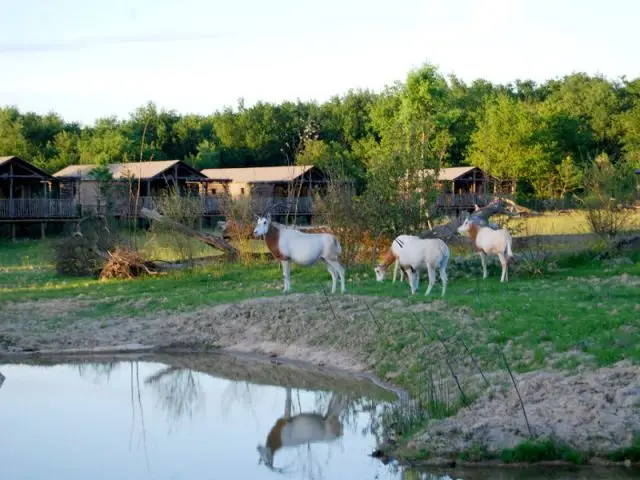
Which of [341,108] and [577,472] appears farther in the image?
[341,108]

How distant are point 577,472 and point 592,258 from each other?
1462 centimetres

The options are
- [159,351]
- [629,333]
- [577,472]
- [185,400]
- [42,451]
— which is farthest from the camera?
[159,351]

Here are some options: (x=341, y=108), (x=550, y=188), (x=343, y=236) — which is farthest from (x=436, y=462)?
(x=341, y=108)

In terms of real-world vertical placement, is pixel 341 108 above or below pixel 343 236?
above

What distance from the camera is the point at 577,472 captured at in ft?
30.6

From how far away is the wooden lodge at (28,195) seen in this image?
146 feet

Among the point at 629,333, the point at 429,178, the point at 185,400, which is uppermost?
the point at 429,178

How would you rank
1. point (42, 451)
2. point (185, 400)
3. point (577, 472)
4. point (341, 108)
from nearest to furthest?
point (577, 472)
point (42, 451)
point (185, 400)
point (341, 108)

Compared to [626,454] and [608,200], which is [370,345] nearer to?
[626,454]

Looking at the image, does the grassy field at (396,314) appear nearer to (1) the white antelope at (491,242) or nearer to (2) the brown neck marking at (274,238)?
(1) the white antelope at (491,242)

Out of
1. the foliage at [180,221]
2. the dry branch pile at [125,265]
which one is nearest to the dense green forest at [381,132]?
the foliage at [180,221]

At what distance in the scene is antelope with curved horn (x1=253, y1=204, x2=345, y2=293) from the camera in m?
19.6

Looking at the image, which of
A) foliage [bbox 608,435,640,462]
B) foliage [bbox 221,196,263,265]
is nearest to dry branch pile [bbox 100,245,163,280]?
foliage [bbox 221,196,263,265]

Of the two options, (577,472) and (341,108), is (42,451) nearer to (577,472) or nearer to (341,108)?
(577,472)
